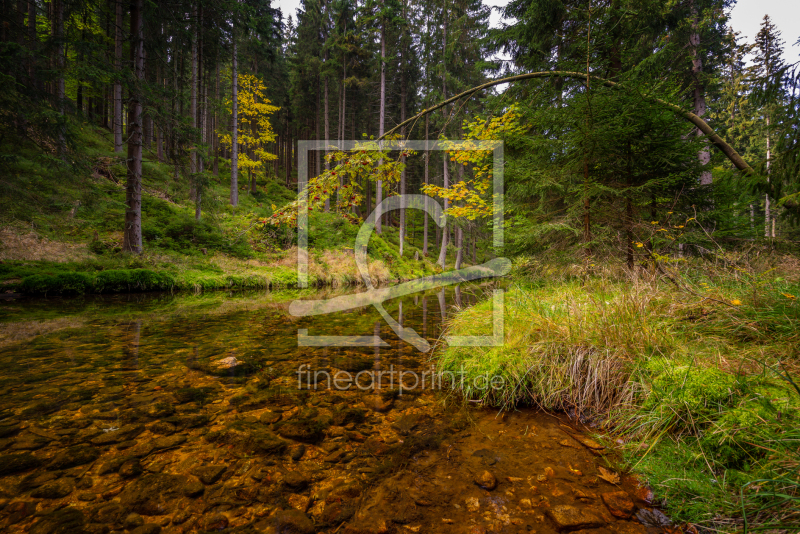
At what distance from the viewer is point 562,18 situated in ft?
23.8

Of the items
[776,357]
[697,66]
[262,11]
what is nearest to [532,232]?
[776,357]

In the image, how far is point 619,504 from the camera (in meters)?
1.73

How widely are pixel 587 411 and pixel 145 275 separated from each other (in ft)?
40.2

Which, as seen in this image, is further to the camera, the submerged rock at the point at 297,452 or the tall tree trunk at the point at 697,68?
the tall tree trunk at the point at 697,68

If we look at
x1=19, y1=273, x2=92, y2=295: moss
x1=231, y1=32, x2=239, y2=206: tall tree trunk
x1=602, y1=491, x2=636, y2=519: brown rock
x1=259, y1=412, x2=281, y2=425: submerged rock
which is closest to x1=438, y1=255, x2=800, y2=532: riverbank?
x1=602, y1=491, x2=636, y2=519: brown rock

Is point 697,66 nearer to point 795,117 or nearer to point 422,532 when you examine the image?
point 795,117

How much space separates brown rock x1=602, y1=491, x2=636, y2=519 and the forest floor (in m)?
3.50

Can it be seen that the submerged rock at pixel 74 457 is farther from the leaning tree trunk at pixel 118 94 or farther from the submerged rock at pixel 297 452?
the leaning tree trunk at pixel 118 94

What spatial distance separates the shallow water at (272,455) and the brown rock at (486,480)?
0.01m

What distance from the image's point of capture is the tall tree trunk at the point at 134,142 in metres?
10.1

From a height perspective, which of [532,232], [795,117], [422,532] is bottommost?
[422,532]

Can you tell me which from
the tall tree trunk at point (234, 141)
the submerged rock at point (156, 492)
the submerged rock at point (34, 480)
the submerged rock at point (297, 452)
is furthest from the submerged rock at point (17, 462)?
the tall tree trunk at point (234, 141)

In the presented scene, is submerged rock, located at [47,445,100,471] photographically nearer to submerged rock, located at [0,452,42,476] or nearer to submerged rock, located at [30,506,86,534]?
submerged rock, located at [0,452,42,476]

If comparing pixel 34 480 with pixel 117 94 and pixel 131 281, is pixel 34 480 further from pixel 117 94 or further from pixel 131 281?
pixel 117 94
